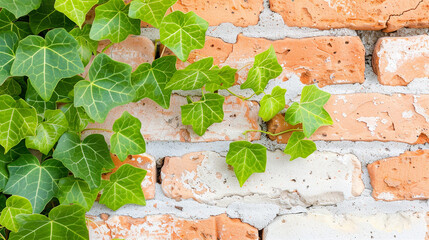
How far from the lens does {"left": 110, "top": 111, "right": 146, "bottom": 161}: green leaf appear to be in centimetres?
60

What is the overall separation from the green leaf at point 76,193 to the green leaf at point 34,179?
0.4 inches

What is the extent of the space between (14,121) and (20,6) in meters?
0.16

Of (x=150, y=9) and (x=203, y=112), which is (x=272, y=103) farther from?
(x=150, y=9)

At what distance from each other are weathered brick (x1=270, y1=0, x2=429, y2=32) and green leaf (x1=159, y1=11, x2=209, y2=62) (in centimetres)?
14

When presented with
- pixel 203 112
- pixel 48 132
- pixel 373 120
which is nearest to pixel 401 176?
pixel 373 120

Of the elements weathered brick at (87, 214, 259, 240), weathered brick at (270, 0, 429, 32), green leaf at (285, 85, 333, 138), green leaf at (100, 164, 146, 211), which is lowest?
weathered brick at (87, 214, 259, 240)

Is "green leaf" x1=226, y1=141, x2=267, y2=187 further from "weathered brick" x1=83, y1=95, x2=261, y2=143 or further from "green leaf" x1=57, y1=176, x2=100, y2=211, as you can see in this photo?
"green leaf" x1=57, y1=176, x2=100, y2=211

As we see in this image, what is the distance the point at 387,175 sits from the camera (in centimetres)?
64

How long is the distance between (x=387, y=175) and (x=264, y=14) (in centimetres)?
32

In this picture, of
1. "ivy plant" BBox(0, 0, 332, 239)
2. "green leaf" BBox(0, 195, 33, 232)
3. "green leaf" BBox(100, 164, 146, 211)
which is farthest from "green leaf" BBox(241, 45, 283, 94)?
"green leaf" BBox(0, 195, 33, 232)

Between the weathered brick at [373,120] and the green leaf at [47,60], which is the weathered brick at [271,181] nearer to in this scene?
the weathered brick at [373,120]

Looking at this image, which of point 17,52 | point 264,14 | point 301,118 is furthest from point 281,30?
point 17,52

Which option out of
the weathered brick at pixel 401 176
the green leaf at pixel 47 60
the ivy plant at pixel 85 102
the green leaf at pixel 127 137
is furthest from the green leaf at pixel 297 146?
the green leaf at pixel 47 60

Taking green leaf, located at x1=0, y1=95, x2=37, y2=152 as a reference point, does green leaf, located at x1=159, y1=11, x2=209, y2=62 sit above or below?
above
